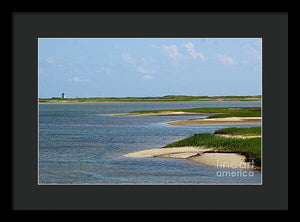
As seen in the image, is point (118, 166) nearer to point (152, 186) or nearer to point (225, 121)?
point (152, 186)

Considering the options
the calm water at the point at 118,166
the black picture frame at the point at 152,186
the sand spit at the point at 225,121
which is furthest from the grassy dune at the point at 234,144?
the sand spit at the point at 225,121

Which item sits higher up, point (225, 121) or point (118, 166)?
point (225, 121)

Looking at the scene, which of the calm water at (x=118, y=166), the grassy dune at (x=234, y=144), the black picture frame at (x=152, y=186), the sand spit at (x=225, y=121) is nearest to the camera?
the black picture frame at (x=152, y=186)

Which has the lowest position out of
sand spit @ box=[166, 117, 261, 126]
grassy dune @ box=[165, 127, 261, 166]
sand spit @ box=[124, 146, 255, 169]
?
sand spit @ box=[124, 146, 255, 169]

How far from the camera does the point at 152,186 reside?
779cm

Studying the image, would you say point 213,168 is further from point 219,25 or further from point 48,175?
point 219,25

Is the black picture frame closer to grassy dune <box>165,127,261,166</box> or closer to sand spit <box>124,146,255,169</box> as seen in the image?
sand spit <box>124,146,255,169</box>

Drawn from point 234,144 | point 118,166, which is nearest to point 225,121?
point 118,166

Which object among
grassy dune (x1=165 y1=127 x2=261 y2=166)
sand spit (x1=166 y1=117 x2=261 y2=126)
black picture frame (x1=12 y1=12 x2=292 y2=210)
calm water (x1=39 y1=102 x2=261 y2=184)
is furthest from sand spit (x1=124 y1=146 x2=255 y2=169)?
sand spit (x1=166 y1=117 x2=261 y2=126)

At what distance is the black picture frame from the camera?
778cm

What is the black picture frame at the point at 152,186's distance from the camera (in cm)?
778

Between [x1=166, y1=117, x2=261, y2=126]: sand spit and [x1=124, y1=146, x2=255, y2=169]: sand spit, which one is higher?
[x1=166, y1=117, x2=261, y2=126]: sand spit

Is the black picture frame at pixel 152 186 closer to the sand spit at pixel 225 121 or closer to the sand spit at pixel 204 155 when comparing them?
the sand spit at pixel 204 155

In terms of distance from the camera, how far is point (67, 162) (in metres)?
20.3
